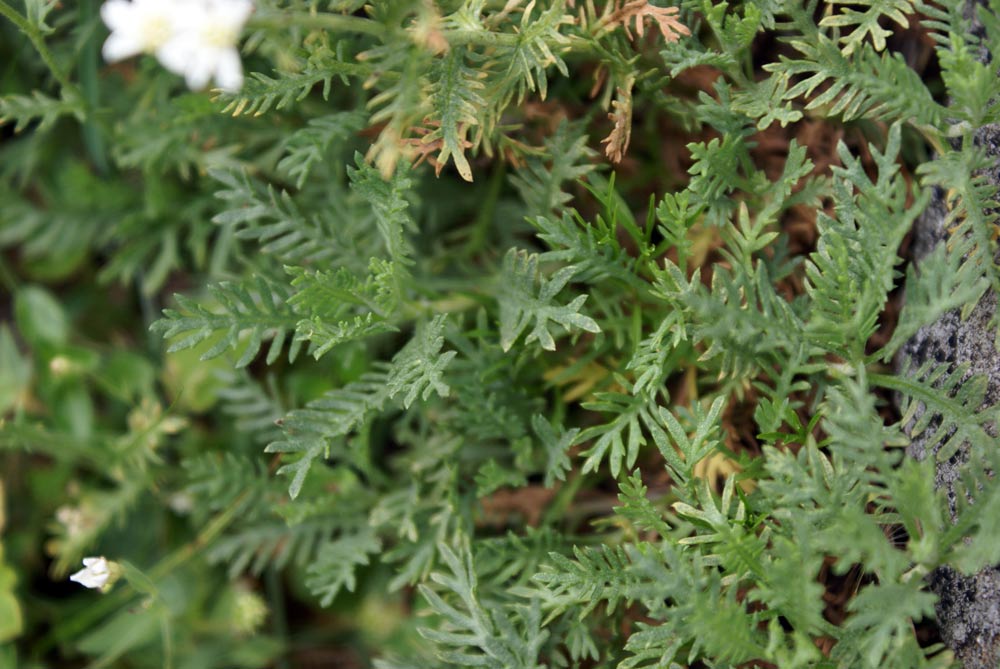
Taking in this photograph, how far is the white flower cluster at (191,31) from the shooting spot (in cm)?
102

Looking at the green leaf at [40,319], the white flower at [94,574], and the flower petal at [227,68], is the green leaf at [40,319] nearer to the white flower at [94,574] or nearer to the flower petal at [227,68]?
the white flower at [94,574]

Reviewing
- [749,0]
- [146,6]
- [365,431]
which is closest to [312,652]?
[365,431]

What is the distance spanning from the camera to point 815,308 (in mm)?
1306

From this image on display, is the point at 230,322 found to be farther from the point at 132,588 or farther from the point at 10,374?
the point at 10,374

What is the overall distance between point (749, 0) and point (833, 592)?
1.06 m

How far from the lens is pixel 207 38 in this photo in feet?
3.35

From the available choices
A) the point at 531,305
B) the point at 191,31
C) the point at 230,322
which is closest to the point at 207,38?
the point at 191,31

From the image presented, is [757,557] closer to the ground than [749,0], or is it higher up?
closer to the ground

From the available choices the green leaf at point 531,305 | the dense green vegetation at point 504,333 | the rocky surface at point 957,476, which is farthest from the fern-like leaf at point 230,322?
the rocky surface at point 957,476

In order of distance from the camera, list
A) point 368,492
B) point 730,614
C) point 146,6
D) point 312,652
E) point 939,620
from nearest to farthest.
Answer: point 146,6 < point 730,614 < point 939,620 < point 368,492 < point 312,652

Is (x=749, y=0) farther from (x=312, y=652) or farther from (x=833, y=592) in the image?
(x=312, y=652)

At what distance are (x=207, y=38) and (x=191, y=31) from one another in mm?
24

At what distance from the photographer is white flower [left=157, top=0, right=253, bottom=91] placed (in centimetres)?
101

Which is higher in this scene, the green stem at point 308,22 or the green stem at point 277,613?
the green stem at point 308,22
